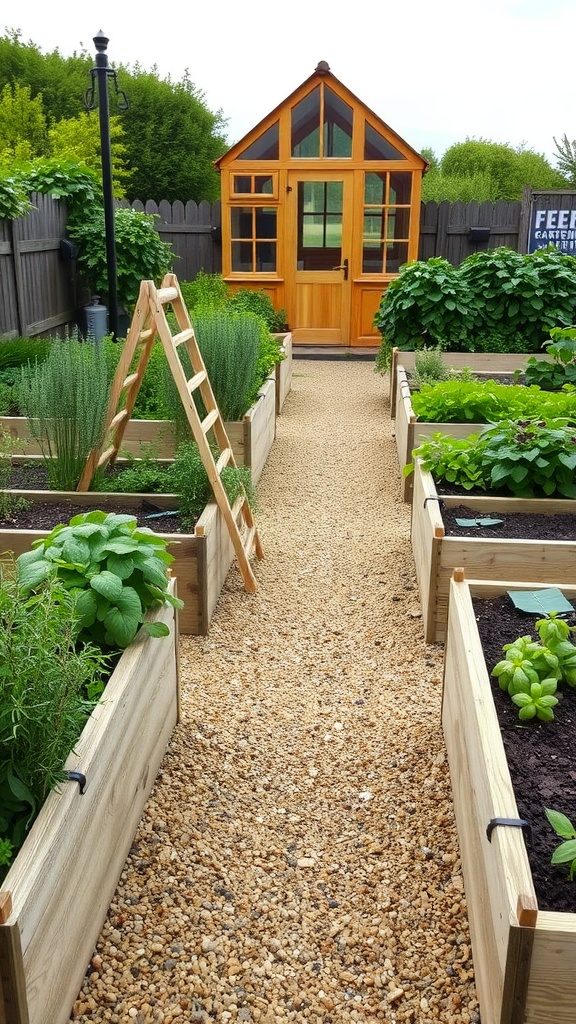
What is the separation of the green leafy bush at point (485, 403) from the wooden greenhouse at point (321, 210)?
6541 mm

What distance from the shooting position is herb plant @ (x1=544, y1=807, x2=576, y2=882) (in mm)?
1831

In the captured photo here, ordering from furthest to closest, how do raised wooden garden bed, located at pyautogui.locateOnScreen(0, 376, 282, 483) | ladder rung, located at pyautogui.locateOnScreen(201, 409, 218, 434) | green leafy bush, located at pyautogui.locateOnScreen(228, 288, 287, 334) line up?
green leafy bush, located at pyautogui.locateOnScreen(228, 288, 287, 334), raised wooden garden bed, located at pyautogui.locateOnScreen(0, 376, 282, 483), ladder rung, located at pyautogui.locateOnScreen(201, 409, 218, 434)

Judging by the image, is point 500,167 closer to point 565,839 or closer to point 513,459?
point 513,459

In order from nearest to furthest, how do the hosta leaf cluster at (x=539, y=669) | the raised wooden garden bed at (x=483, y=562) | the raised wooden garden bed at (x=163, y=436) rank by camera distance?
the hosta leaf cluster at (x=539, y=669), the raised wooden garden bed at (x=483, y=562), the raised wooden garden bed at (x=163, y=436)

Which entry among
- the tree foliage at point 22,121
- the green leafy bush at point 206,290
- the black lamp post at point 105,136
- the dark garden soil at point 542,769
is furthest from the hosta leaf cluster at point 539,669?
the tree foliage at point 22,121

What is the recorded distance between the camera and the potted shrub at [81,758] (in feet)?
5.46

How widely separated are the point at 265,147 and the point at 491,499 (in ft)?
28.4

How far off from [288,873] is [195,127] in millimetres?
24512

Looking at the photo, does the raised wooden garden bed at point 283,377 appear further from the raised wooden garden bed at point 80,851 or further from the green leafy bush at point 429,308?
the raised wooden garden bed at point 80,851

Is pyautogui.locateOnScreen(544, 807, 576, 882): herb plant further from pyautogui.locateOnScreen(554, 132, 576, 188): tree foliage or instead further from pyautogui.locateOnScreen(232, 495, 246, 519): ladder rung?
pyautogui.locateOnScreen(554, 132, 576, 188): tree foliage

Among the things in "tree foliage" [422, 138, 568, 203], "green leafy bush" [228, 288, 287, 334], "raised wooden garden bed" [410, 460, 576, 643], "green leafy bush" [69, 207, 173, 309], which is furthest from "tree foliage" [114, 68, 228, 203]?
"raised wooden garden bed" [410, 460, 576, 643]

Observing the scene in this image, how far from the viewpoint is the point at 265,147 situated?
1154cm

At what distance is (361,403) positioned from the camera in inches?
355

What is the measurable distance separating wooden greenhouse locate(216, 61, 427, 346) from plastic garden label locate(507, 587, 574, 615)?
9.39 metres
